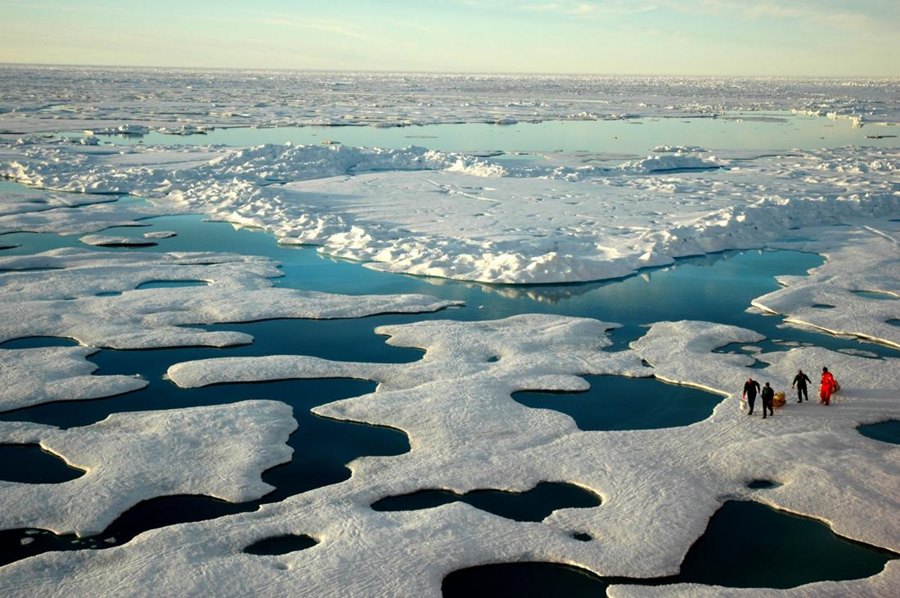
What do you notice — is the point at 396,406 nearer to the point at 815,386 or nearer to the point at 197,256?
the point at 815,386

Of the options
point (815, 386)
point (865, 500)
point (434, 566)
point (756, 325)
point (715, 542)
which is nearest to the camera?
point (434, 566)

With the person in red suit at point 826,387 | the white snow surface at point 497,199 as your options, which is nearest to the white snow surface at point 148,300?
the white snow surface at point 497,199

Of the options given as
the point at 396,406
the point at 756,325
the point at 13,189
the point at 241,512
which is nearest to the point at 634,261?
the point at 756,325

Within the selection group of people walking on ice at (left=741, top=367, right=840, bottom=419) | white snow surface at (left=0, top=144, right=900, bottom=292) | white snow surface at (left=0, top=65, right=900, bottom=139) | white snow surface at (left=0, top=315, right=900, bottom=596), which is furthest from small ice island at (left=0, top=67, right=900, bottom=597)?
white snow surface at (left=0, top=65, right=900, bottom=139)

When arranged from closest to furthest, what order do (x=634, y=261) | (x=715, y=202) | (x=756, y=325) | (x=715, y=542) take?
(x=715, y=542), (x=756, y=325), (x=634, y=261), (x=715, y=202)

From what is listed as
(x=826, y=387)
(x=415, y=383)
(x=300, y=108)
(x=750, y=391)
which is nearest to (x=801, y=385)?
(x=826, y=387)

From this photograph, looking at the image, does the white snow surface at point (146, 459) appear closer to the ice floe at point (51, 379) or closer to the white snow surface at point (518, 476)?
the white snow surface at point (518, 476)

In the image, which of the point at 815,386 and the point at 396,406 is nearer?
the point at 396,406

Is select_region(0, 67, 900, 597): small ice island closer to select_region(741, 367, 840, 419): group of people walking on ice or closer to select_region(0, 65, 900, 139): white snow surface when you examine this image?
select_region(741, 367, 840, 419): group of people walking on ice
